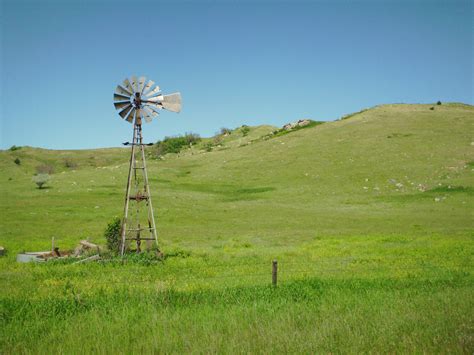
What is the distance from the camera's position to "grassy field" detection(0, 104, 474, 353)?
10461mm

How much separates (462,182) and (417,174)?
6705mm

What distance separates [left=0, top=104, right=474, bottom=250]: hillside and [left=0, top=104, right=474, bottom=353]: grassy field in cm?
30

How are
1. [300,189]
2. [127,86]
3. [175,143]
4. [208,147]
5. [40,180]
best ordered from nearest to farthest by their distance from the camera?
1. [127,86]
2. [300,189]
3. [40,180]
4. [208,147]
5. [175,143]

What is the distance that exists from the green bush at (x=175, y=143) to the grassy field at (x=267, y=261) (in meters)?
56.7

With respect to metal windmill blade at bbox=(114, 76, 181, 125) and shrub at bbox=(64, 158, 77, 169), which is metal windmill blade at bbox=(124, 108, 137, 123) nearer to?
metal windmill blade at bbox=(114, 76, 181, 125)

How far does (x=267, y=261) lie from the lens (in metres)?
24.0

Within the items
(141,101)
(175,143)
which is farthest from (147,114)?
(175,143)

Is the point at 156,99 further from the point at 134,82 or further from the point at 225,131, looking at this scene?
the point at 225,131

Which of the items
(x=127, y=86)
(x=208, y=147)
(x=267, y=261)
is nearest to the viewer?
(x=267, y=261)

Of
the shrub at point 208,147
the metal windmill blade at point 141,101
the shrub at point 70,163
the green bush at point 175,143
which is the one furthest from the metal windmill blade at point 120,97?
the shrub at point 70,163

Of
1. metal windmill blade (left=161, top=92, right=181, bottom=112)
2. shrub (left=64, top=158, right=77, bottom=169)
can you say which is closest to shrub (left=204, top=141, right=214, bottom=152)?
shrub (left=64, top=158, right=77, bottom=169)

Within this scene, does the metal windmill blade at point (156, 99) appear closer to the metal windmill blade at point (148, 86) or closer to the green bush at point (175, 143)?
the metal windmill blade at point (148, 86)

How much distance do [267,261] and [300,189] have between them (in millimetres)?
40876

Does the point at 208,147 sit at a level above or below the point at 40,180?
above
